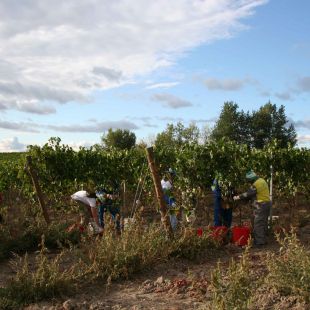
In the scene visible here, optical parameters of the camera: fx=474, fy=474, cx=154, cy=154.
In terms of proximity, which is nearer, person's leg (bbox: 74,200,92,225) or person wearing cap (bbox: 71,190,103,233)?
person wearing cap (bbox: 71,190,103,233)

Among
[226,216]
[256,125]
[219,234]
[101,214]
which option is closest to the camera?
[219,234]

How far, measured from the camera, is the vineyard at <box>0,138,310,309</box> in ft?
16.4

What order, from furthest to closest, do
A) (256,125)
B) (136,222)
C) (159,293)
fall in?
(256,125)
(136,222)
(159,293)

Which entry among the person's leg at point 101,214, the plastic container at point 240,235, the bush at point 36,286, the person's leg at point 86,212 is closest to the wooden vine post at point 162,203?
the plastic container at point 240,235

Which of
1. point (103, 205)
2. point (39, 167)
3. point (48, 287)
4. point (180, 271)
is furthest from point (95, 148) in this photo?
point (48, 287)

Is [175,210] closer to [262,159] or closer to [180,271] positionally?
[180,271]

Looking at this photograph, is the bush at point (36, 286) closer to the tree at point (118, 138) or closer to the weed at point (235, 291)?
the weed at point (235, 291)

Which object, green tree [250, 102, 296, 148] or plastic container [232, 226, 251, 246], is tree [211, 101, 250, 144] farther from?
plastic container [232, 226, 251, 246]

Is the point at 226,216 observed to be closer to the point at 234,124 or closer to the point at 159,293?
the point at 159,293

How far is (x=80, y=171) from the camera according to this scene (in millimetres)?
13812

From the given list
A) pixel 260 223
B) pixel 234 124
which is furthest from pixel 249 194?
pixel 234 124

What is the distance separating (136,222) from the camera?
6910 millimetres

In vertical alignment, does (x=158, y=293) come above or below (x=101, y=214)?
below

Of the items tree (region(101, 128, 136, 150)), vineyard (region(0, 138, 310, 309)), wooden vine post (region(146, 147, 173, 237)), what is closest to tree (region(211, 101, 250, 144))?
tree (region(101, 128, 136, 150))
